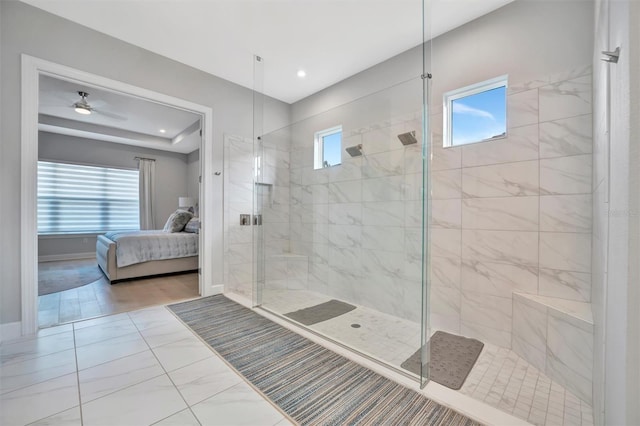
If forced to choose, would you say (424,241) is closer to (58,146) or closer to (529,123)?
(529,123)

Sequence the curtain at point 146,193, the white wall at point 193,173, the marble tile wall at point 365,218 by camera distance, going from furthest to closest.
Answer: the white wall at point 193,173
the curtain at point 146,193
the marble tile wall at point 365,218

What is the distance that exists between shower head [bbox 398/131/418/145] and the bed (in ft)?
12.5

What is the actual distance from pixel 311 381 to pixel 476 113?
244cm

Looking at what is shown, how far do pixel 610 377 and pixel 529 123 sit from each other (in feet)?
5.59

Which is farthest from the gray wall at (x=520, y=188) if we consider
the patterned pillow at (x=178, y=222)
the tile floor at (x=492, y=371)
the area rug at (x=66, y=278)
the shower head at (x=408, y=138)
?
the area rug at (x=66, y=278)

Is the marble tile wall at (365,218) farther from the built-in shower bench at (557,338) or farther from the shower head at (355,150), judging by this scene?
the built-in shower bench at (557,338)

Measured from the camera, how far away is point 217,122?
10.5 ft

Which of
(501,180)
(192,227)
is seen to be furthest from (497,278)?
(192,227)

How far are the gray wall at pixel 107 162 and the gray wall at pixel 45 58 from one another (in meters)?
A: 4.54

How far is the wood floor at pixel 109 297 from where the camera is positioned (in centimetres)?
251

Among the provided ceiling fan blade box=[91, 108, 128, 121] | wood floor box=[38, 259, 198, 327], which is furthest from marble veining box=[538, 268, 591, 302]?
ceiling fan blade box=[91, 108, 128, 121]

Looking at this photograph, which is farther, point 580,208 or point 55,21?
point 55,21

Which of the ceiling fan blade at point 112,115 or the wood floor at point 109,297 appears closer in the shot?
the wood floor at point 109,297

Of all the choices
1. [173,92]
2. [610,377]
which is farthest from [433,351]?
[173,92]
